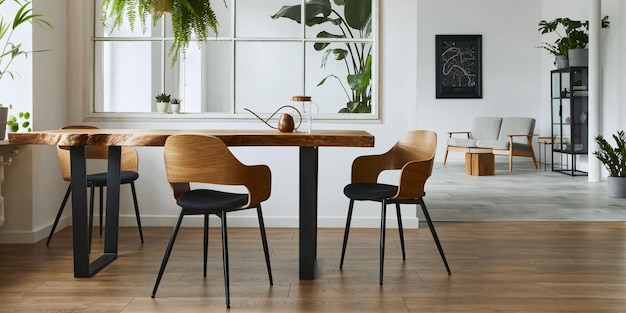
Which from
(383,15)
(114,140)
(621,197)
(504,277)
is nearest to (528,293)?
(504,277)

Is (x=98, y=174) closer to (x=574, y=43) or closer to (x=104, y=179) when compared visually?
(x=104, y=179)

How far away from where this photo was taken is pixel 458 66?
39.6 ft

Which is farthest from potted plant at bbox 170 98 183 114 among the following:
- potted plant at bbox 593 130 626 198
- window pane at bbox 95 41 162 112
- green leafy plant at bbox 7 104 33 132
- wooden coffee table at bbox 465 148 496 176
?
wooden coffee table at bbox 465 148 496 176

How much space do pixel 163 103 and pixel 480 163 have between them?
590 centimetres

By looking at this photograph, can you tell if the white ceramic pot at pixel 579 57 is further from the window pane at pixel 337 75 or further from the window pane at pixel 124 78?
the window pane at pixel 124 78

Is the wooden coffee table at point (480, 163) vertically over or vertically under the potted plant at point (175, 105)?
under

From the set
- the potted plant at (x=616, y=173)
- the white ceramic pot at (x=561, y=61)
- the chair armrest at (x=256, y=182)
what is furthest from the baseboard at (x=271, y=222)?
the white ceramic pot at (x=561, y=61)

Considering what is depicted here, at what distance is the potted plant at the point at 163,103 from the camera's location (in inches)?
198

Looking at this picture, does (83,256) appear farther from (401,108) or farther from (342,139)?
(401,108)

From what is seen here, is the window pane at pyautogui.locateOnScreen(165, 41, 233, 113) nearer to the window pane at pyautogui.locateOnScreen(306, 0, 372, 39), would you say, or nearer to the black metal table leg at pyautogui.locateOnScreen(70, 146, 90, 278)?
the window pane at pyautogui.locateOnScreen(306, 0, 372, 39)

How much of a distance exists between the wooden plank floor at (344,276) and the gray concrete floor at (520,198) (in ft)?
2.94

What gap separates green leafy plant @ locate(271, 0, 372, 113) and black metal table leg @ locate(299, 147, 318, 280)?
176 centimetres

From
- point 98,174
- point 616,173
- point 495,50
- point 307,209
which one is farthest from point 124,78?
point 495,50

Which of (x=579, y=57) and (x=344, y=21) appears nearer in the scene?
(x=344, y=21)
